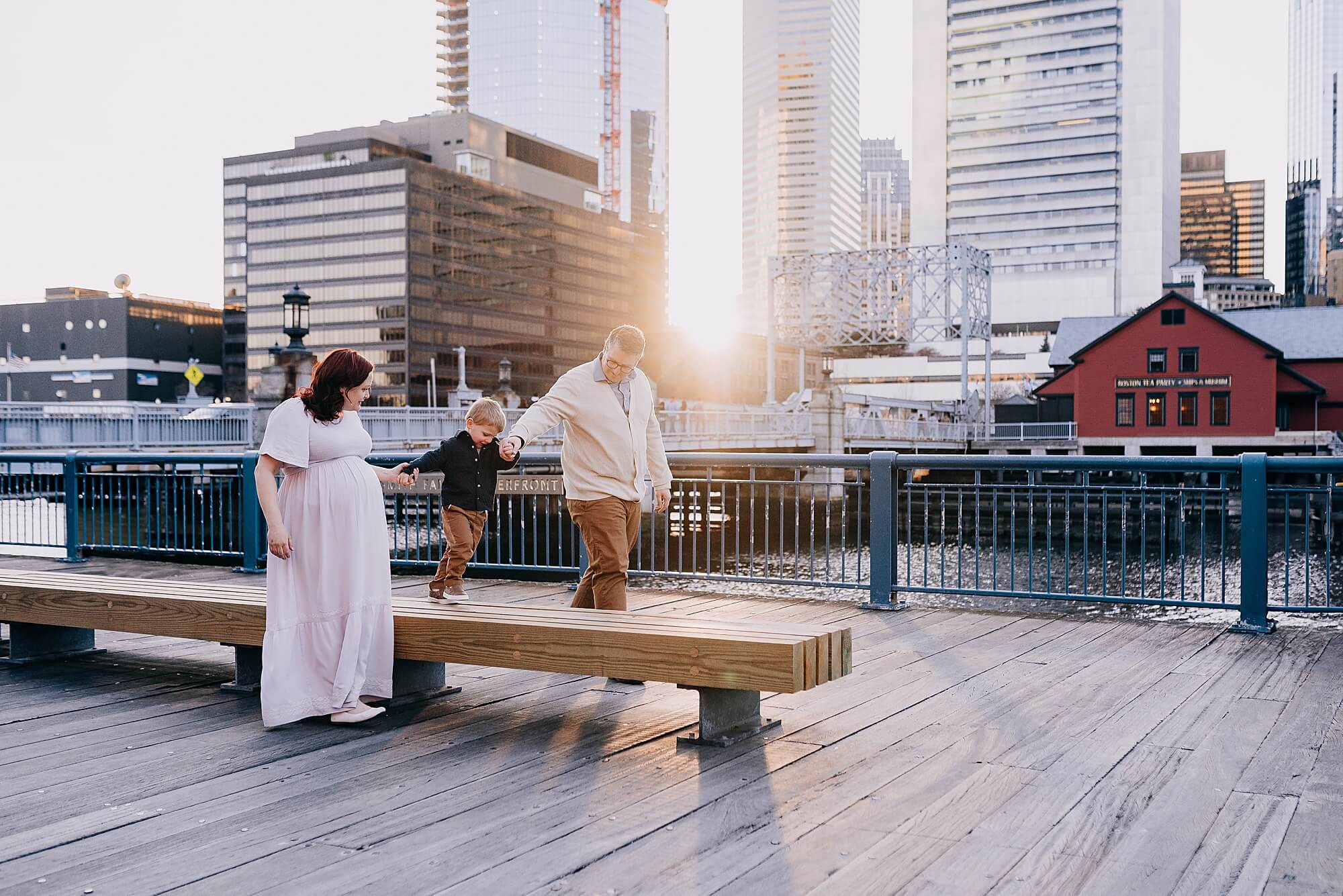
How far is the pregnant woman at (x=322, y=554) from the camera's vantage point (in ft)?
16.3

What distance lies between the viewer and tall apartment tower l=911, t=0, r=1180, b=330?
130375 mm

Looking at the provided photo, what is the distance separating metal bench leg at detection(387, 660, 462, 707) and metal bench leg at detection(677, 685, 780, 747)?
1443 mm

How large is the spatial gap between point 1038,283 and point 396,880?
140281 millimetres

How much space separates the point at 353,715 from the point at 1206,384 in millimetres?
54833

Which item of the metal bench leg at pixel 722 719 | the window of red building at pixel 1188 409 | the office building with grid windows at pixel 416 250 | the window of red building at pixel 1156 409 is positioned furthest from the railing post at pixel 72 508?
the office building with grid windows at pixel 416 250

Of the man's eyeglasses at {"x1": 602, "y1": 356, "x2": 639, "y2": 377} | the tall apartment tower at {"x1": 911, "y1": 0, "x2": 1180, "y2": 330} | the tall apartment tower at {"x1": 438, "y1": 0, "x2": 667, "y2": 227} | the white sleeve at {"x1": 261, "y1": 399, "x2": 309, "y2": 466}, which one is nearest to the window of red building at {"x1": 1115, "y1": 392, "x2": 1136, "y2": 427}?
the man's eyeglasses at {"x1": 602, "y1": 356, "x2": 639, "y2": 377}

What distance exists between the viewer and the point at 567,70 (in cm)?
18525

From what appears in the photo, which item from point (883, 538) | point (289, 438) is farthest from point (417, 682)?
point (883, 538)

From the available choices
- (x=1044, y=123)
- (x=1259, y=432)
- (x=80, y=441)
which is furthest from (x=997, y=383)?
(x=80, y=441)

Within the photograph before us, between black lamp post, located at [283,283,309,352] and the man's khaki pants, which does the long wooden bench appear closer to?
the man's khaki pants

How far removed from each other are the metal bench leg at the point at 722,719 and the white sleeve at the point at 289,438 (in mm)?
1959

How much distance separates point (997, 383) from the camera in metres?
117

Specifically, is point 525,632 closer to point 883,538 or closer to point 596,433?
point 596,433

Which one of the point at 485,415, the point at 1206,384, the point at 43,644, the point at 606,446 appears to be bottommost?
the point at 43,644
